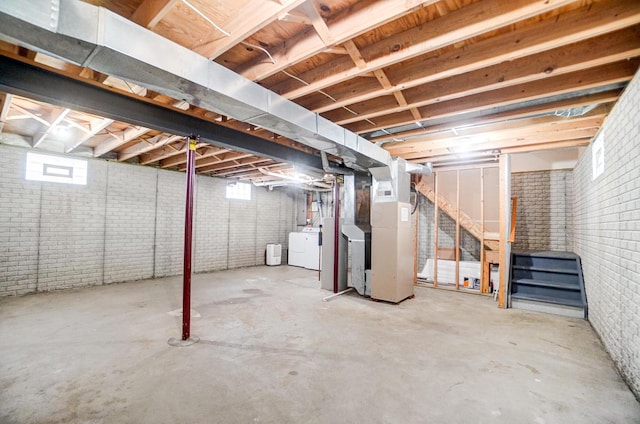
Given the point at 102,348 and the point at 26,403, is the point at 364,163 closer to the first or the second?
the point at 102,348

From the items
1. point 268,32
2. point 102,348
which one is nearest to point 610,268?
point 268,32

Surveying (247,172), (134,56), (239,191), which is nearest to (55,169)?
(247,172)

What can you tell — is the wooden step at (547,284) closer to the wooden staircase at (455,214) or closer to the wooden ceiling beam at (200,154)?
the wooden staircase at (455,214)

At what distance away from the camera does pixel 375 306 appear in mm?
4254

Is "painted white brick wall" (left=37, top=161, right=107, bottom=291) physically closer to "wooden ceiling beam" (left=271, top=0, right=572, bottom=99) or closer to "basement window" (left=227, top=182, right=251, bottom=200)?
"basement window" (left=227, top=182, right=251, bottom=200)

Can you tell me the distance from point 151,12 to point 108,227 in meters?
5.11

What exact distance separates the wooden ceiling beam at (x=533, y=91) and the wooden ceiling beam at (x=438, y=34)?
1.17 m

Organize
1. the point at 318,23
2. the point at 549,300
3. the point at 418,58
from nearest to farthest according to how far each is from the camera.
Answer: the point at 318,23, the point at 418,58, the point at 549,300

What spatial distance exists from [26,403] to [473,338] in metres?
3.88

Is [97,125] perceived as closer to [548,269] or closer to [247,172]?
[247,172]

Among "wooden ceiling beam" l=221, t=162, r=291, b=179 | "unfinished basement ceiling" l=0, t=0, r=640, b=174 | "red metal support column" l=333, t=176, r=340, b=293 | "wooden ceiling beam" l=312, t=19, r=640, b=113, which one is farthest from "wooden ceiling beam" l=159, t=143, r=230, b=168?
"wooden ceiling beam" l=312, t=19, r=640, b=113

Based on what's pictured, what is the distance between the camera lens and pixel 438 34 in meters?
1.85

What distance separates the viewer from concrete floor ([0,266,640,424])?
1.88m

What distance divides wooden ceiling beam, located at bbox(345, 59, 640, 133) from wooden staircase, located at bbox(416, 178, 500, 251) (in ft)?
9.73
